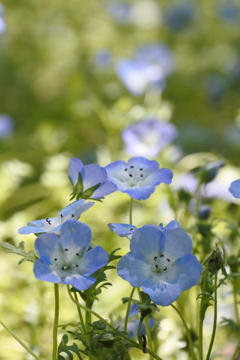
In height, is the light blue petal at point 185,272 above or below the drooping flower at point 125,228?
below

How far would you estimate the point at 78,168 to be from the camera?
61 cm

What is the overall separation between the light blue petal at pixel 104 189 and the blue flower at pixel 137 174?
1.8 inches

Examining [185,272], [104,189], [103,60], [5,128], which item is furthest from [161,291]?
[103,60]

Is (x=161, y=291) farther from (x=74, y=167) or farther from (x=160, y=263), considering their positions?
(x=74, y=167)

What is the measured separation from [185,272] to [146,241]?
6 centimetres

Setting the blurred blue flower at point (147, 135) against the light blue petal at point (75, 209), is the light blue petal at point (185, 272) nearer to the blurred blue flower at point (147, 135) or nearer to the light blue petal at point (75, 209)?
the light blue petal at point (75, 209)

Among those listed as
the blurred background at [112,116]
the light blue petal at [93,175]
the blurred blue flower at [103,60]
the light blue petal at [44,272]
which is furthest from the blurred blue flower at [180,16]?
the light blue petal at [44,272]

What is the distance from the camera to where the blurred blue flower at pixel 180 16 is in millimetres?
3178

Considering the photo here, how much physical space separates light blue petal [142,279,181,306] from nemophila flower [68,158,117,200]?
0.12m

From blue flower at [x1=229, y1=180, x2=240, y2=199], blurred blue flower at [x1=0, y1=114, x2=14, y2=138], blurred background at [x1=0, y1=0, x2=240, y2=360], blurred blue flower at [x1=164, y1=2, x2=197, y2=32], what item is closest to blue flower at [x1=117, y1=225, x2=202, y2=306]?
blue flower at [x1=229, y1=180, x2=240, y2=199]

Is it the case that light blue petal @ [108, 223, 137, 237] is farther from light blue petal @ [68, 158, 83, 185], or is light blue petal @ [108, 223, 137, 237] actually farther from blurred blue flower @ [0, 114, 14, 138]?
blurred blue flower @ [0, 114, 14, 138]

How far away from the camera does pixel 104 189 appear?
1.94ft

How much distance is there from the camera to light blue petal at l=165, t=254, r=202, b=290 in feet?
1.74

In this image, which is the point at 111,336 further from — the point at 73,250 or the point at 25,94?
the point at 25,94
